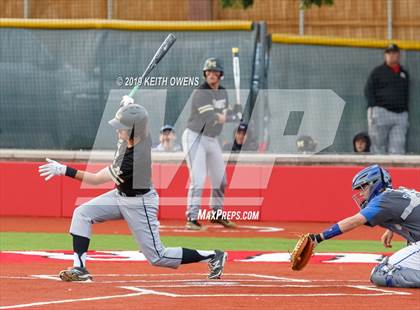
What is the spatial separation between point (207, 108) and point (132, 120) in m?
5.72

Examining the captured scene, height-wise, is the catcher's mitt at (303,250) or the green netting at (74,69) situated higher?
the green netting at (74,69)

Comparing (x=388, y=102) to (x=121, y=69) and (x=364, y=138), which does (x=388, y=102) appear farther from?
(x=121, y=69)

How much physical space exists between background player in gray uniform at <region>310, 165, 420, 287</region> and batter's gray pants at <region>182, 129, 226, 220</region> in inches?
231

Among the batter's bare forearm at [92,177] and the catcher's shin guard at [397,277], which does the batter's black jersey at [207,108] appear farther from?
the catcher's shin guard at [397,277]

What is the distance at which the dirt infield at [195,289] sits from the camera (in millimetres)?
10312

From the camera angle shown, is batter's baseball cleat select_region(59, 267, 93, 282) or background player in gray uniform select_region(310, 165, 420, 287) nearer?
background player in gray uniform select_region(310, 165, 420, 287)

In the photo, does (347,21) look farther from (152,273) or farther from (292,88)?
(152,273)

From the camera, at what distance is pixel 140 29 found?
19359 mm

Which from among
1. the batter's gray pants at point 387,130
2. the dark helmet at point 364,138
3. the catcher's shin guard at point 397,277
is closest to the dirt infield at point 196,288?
the catcher's shin guard at point 397,277

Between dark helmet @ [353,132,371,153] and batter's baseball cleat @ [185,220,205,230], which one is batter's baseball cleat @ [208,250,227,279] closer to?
batter's baseball cleat @ [185,220,205,230]

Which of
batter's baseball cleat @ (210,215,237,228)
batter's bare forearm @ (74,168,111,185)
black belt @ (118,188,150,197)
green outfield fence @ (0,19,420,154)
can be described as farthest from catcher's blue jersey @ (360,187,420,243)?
green outfield fence @ (0,19,420,154)

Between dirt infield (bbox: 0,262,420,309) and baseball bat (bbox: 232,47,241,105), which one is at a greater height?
baseball bat (bbox: 232,47,241,105)

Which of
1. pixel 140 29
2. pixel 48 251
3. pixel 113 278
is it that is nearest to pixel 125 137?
pixel 113 278

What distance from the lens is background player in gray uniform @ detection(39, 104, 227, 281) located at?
1164 cm
